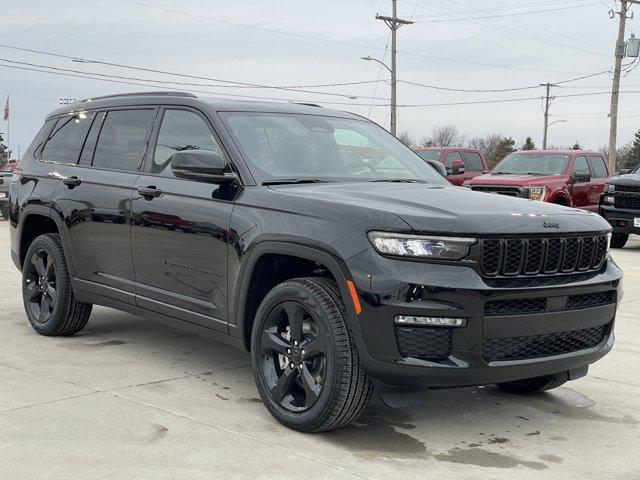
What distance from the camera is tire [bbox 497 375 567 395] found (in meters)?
5.06

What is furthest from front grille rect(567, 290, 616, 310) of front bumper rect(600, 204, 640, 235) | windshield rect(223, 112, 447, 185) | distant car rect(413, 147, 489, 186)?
distant car rect(413, 147, 489, 186)

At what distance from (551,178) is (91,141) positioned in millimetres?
12006

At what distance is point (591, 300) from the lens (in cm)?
446

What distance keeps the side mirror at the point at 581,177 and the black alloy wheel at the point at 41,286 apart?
12.3m

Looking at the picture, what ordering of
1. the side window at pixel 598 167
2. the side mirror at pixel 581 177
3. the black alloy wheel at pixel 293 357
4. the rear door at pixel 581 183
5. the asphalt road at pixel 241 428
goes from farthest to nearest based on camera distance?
the side window at pixel 598 167 → the rear door at pixel 581 183 → the side mirror at pixel 581 177 → the black alloy wheel at pixel 293 357 → the asphalt road at pixel 241 428

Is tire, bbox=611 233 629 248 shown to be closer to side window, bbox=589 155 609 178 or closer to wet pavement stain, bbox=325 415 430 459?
side window, bbox=589 155 609 178

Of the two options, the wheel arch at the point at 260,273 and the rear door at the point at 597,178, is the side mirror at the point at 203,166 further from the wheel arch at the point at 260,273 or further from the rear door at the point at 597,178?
the rear door at the point at 597,178

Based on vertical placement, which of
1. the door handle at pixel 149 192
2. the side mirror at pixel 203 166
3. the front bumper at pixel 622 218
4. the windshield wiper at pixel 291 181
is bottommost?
the front bumper at pixel 622 218

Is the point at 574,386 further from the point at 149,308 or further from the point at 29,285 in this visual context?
the point at 29,285

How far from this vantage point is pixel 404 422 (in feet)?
15.3

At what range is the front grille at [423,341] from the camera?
155 inches

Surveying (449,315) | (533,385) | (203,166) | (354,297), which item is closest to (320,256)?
(354,297)

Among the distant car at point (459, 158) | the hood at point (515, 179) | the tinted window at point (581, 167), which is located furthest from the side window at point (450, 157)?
the hood at point (515, 179)

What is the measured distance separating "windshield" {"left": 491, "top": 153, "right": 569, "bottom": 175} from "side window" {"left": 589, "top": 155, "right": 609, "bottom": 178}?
3.29 feet
